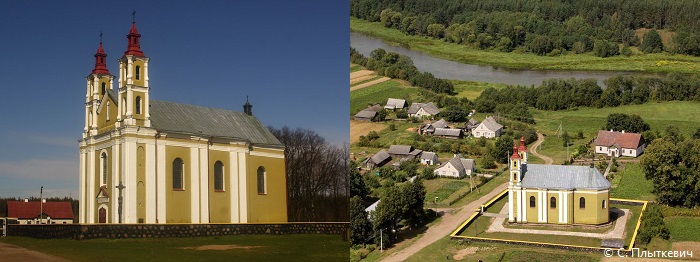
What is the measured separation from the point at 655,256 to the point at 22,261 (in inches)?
277

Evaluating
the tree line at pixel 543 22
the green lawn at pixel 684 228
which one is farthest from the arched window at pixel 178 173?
the green lawn at pixel 684 228

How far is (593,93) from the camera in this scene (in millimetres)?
10852

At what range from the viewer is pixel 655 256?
381 inches

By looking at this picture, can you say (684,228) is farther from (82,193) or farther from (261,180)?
(82,193)

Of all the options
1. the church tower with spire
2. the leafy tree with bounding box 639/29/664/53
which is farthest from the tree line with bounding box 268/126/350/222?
the leafy tree with bounding box 639/29/664/53

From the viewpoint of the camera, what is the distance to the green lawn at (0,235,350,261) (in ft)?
34.7

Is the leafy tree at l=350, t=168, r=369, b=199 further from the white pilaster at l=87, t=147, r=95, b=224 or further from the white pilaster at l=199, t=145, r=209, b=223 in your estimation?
the white pilaster at l=87, t=147, r=95, b=224

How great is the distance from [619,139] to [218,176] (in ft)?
16.6

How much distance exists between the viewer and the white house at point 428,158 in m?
11.5

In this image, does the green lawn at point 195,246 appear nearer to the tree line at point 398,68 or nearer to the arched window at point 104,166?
the arched window at point 104,166

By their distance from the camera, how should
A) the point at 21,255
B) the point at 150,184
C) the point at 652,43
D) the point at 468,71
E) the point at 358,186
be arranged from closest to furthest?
the point at 21,255, the point at 652,43, the point at 150,184, the point at 468,71, the point at 358,186

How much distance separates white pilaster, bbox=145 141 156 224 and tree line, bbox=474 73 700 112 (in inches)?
161

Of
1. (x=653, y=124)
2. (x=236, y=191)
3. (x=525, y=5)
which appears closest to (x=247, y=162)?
(x=236, y=191)

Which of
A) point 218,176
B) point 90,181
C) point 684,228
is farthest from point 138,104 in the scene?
point 684,228
